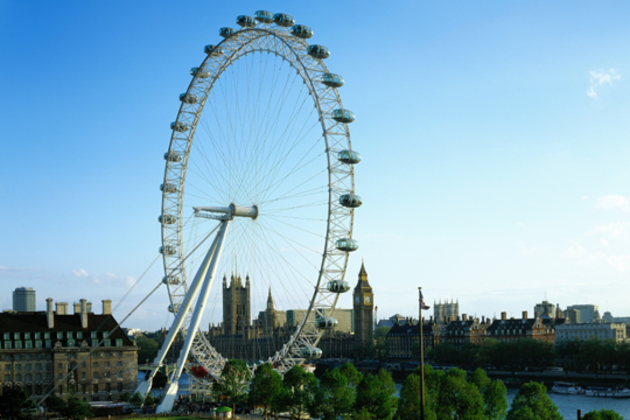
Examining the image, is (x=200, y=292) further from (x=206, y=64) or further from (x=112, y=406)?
(x=206, y=64)

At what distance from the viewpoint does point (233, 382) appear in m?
54.4

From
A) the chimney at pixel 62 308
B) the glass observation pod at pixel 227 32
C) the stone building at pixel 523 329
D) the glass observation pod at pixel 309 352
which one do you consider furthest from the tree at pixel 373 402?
the stone building at pixel 523 329

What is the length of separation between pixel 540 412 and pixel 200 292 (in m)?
23.6

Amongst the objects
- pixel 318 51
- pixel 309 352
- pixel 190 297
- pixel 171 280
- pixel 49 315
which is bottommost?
pixel 309 352

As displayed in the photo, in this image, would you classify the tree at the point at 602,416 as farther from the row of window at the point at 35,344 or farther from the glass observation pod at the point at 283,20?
the row of window at the point at 35,344

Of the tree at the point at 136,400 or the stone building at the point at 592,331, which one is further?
the stone building at the point at 592,331

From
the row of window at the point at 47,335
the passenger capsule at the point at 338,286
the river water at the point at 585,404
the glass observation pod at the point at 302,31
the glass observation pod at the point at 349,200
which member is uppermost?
the glass observation pod at the point at 302,31

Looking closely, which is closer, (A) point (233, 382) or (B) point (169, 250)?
(A) point (233, 382)

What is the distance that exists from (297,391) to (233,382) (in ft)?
21.1

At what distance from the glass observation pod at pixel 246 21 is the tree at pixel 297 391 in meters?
24.2

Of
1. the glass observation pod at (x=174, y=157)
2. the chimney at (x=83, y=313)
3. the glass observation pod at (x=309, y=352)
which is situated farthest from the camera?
the chimney at (x=83, y=313)

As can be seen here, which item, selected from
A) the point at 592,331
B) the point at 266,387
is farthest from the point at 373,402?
the point at 592,331

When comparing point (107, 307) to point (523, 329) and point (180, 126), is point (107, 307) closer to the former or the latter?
point (180, 126)

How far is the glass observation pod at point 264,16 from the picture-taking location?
5047cm
